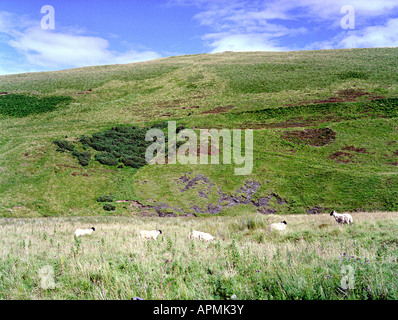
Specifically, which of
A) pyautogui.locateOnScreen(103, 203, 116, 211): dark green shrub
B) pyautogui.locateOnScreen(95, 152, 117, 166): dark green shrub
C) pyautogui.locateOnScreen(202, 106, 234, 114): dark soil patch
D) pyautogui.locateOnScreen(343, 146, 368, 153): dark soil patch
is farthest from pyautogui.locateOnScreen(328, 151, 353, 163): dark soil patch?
pyautogui.locateOnScreen(95, 152, 117, 166): dark green shrub

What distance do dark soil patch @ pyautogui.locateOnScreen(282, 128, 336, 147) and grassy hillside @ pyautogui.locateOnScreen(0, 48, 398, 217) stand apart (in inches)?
6.7

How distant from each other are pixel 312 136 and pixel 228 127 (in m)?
15.9

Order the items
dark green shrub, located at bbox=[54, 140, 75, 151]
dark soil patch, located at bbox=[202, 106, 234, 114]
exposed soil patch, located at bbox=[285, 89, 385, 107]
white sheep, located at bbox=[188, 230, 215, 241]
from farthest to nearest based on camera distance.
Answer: dark soil patch, located at bbox=[202, 106, 234, 114] → exposed soil patch, located at bbox=[285, 89, 385, 107] → dark green shrub, located at bbox=[54, 140, 75, 151] → white sheep, located at bbox=[188, 230, 215, 241]

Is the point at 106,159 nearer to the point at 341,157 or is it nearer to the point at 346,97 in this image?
the point at 341,157

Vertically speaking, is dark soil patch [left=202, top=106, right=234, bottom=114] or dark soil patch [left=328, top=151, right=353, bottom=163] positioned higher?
dark soil patch [left=202, top=106, right=234, bottom=114]

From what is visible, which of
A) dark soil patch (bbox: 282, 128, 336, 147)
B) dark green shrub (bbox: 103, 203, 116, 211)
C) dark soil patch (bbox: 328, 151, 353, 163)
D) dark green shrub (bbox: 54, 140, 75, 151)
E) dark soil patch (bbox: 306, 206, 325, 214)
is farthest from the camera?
dark soil patch (bbox: 282, 128, 336, 147)

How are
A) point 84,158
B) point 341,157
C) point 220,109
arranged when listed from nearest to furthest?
point 84,158
point 341,157
point 220,109

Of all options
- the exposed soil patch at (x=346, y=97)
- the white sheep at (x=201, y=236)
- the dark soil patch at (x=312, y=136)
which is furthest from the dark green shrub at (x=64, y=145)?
the exposed soil patch at (x=346, y=97)

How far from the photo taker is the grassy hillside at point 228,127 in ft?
93.3

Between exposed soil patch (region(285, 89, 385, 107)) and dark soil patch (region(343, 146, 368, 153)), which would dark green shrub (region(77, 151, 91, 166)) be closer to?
dark soil patch (region(343, 146, 368, 153))

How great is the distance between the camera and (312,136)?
42.5 metres

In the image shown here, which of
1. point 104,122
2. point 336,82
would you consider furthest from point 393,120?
point 104,122

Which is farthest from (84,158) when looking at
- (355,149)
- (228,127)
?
(355,149)

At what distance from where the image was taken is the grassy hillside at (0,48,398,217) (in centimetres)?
2844
